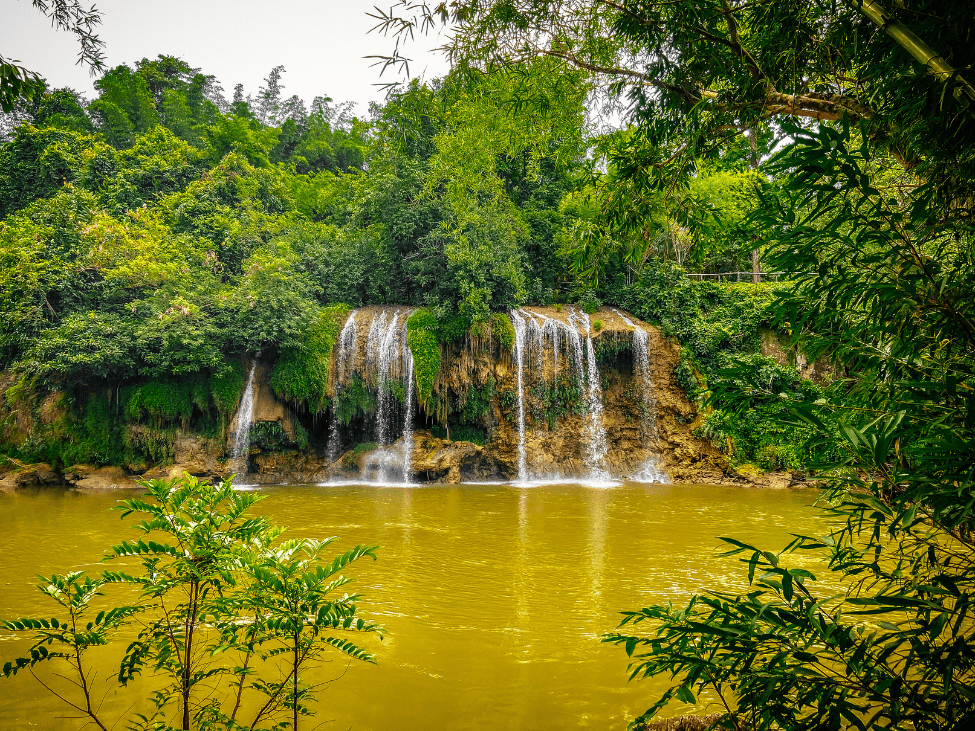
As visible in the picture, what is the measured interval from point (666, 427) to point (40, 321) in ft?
57.7

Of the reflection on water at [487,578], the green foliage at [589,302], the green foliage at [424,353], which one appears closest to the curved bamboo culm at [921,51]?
the reflection on water at [487,578]

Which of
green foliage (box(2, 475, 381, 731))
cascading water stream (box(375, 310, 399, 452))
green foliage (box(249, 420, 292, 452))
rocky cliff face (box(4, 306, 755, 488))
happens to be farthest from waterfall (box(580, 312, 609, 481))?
green foliage (box(2, 475, 381, 731))

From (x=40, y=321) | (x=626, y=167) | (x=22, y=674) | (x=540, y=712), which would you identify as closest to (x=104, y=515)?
(x=22, y=674)

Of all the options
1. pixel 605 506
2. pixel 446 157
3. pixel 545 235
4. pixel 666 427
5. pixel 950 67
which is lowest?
pixel 605 506

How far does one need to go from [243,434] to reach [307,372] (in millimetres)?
2484

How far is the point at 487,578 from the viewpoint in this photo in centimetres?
632

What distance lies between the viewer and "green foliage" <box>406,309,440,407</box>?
15617 millimetres

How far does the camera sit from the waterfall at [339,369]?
1569 cm

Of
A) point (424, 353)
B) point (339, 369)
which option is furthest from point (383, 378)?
point (424, 353)

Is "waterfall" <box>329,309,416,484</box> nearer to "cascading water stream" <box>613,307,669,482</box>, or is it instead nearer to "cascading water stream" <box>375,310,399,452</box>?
"cascading water stream" <box>375,310,399,452</box>

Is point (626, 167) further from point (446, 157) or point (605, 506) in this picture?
point (605, 506)

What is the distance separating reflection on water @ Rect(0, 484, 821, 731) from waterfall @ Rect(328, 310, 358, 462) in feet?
10.8

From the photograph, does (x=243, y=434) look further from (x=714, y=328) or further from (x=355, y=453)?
(x=714, y=328)

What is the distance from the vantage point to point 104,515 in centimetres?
944
